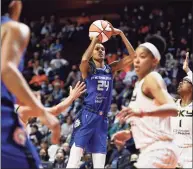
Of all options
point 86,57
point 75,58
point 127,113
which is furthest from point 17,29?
point 75,58

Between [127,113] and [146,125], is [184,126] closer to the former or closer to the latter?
[146,125]

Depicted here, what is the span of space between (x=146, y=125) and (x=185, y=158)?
3007mm

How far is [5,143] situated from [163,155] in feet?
4.69

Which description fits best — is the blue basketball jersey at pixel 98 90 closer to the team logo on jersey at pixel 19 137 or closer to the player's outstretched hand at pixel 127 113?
the player's outstretched hand at pixel 127 113

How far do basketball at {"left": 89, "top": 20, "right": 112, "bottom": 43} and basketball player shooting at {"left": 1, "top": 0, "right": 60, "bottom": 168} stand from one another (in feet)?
10.0

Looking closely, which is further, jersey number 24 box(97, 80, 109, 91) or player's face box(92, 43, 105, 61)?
player's face box(92, 43, 105, 61)

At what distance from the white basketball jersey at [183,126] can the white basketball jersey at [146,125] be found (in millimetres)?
2802

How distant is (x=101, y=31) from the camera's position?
24.3 ft

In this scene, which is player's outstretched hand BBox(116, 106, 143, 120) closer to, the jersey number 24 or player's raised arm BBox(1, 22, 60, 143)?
player's raised arm BBox(1, 22, 60, 143)

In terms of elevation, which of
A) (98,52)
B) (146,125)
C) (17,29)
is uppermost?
(17,29)

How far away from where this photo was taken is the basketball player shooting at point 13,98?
4.00 metres

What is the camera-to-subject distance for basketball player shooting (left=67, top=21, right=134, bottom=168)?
7.25 metres

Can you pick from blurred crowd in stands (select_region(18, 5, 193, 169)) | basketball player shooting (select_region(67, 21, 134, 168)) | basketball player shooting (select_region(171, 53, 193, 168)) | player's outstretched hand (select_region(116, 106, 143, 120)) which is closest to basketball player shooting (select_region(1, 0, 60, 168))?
player's outstretched hand (select_region(116, 106, 143, 120))

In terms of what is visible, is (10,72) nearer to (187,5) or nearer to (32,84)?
(32,84)
